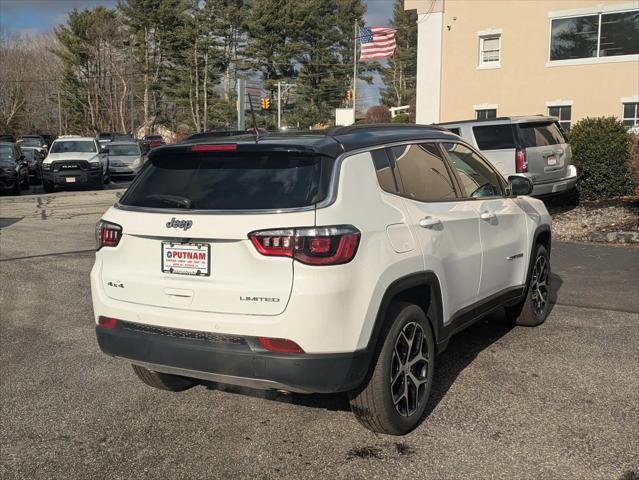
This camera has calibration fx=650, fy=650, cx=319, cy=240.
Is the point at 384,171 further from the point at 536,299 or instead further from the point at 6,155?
the point at 6,155

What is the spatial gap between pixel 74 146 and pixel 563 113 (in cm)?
1681

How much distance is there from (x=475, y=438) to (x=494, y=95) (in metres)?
21.5

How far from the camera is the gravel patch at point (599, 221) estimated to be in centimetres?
1106

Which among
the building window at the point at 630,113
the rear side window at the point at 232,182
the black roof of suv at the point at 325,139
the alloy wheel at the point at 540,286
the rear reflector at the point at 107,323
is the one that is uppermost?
the building window at the point at 630,113

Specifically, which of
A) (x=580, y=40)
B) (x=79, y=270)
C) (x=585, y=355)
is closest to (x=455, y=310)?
(x=585, y=355)

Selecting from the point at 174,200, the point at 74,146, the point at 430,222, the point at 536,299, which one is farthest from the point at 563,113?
the point at 174,200

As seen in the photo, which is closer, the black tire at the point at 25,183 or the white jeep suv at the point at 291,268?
the white jeep suv at the point at 291,268

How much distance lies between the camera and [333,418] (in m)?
4.10

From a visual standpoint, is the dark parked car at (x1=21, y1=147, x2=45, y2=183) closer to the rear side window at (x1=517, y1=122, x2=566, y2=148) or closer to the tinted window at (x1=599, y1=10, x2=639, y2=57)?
the rear side window at (x1=517, y1=122, x2=566, y2=148)

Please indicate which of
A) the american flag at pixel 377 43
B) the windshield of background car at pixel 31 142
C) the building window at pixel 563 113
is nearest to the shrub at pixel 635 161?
the building window at pixel 563 113

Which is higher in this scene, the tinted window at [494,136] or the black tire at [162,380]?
the tinted window at [494,136]

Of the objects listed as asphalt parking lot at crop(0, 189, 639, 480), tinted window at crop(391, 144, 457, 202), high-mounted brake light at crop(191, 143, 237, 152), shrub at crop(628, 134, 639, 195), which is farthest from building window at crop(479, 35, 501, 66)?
high-mounted brake light at crop(191, 143, 237, 152)

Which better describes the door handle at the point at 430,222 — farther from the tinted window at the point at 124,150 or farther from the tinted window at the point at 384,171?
the tinted window at the point at 124,150

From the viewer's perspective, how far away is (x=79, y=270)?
8.80 m
